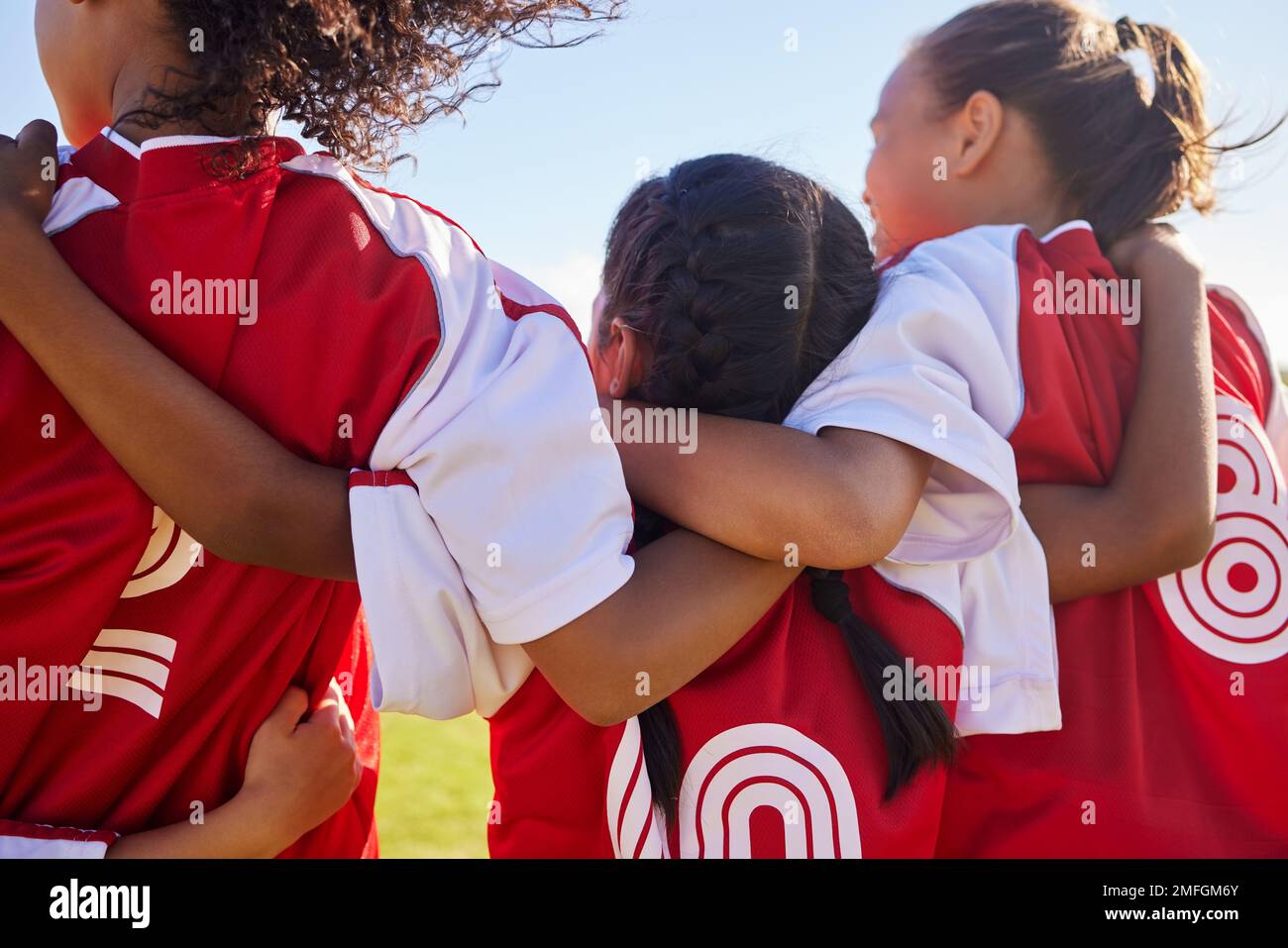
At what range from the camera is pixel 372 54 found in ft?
4.28

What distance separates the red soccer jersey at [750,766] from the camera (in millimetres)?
1211

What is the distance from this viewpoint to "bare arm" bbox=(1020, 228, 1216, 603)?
1.36 m

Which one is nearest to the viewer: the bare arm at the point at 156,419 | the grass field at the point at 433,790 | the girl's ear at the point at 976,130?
the bare arm at the point at 156,419

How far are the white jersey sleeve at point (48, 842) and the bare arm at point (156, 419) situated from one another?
33cm

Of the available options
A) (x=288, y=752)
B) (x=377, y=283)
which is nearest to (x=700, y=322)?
(x=377, y=283)

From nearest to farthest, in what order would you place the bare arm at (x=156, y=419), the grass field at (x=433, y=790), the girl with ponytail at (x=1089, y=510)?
1. the bare arm at (x=156, y=419)
2. the girl with ponytail at (x=1089, y=510)
3. the grass field at (x=433, y=790)

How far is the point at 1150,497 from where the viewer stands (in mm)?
1364

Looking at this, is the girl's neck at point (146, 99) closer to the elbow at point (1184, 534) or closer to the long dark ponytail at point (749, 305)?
the long dark ponytail at point (749, 305)

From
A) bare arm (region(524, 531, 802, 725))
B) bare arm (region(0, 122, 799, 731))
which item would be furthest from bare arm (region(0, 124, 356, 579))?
bare arm (region(524, 531, 802, 725))

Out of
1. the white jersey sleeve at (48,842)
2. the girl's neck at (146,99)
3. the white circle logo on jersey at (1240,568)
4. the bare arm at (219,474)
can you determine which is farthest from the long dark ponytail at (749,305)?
the white jersey sleeve at (48,842)

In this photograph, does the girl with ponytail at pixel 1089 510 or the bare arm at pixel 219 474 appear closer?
the bare arm at pixel 219 474

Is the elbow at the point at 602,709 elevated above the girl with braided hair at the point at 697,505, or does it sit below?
below

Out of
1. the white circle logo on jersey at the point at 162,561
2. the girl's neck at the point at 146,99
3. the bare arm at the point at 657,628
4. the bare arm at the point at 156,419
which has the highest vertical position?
the girl's neck at the point at 146,99

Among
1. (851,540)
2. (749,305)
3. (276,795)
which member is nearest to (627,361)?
(749,305)
